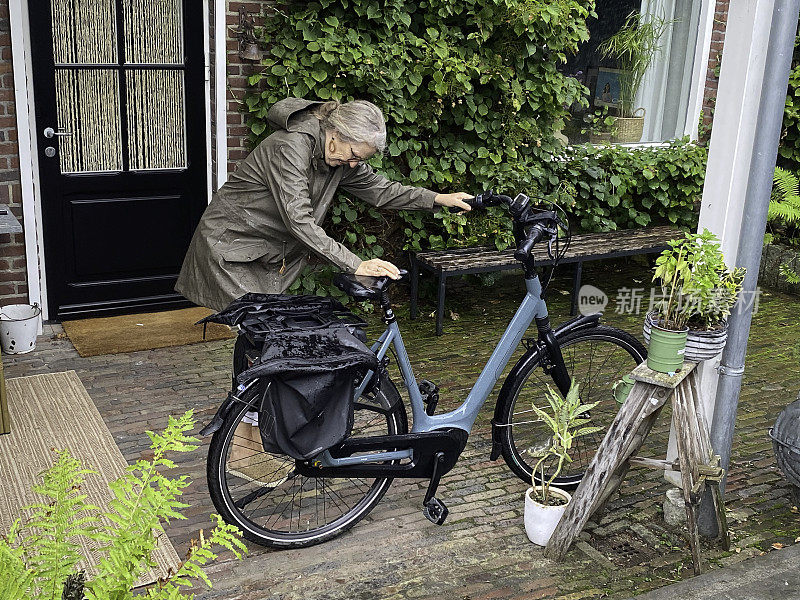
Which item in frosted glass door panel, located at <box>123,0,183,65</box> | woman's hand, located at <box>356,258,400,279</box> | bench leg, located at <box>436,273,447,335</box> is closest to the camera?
woman's hand, located at <box>356,258,400,279</box>

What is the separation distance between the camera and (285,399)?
3.38 metres

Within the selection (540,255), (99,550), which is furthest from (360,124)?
(540,255)

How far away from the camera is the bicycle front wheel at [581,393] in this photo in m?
4.10

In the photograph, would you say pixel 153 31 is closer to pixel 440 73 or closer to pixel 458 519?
pixel 440 73

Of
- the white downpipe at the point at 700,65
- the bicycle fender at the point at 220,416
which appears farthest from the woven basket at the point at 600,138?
the bicycle fender at the point at 220,416

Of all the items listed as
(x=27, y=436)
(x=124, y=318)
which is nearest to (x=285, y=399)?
(x=27, y=436)

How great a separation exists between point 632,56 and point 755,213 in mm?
4547

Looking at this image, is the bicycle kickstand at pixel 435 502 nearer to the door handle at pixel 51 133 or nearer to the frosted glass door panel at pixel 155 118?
Result: the frosted glass door panel at pixel 155 118

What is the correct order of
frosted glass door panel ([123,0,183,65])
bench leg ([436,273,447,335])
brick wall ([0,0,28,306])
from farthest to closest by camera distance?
bench leg ([436,273,447,335]) < frosted glass door panel ([123,0,183,65]) < brick wall ([0,0,28,306])

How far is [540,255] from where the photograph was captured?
677 cm

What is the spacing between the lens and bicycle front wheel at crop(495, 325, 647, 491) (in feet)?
13.4

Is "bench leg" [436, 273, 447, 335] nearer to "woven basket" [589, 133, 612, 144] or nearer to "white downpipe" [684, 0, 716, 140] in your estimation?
"woven basket" [589, 133, 612, 144]

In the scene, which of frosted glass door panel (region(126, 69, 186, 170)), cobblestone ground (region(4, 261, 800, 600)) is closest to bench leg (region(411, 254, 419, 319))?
cobblestone ground (region(4, 261, 800, 600))

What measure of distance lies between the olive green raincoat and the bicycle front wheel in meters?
0.95
